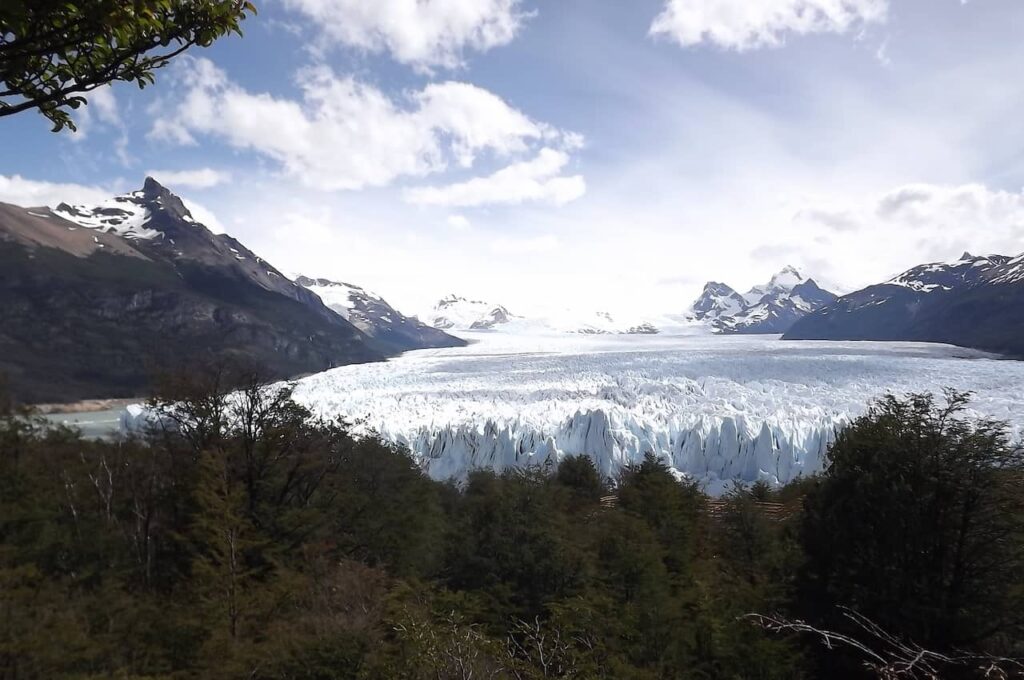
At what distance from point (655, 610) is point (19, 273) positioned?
140 metres

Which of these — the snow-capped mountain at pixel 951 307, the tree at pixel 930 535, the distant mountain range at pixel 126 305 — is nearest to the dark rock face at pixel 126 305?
the distant mountain range at pixel 126 305

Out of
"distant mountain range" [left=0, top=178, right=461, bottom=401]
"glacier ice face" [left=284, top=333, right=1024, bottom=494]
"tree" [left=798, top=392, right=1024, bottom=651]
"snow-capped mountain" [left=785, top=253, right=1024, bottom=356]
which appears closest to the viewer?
"tree" [left=798, top=392, right=1024, bottom=651]

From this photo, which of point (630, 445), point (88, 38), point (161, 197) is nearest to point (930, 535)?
point (88, 38)

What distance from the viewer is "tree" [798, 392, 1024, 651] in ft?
32.3

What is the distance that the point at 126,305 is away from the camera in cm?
11144

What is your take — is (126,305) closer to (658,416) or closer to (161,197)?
(161,197)

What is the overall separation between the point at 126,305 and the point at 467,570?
124445 millimetres

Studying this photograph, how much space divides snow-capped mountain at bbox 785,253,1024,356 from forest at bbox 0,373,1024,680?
347ft

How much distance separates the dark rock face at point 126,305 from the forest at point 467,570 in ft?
196

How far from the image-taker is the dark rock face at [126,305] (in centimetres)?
8769

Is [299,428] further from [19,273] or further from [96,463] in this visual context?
[19,273]

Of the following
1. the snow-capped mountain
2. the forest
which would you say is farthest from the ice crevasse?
the snow-capped mountain

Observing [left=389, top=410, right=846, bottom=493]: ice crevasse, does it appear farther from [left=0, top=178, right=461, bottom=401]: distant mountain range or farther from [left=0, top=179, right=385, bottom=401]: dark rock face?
[left=0, top=179, right=385, bottom=401]: dark rock face

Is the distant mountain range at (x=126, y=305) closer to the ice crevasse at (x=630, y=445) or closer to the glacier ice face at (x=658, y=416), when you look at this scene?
the glacier ice face at (x=658, y=416)
